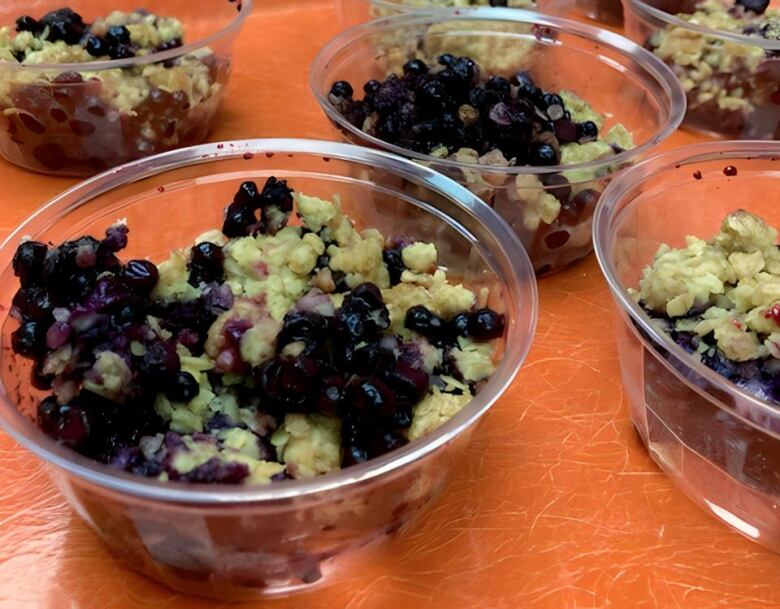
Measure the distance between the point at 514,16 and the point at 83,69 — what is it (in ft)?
2.74

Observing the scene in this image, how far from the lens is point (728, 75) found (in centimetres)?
163

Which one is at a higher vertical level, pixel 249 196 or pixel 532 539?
pixel 249 196

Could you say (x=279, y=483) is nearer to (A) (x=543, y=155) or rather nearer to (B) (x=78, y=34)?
(A) (x=543, y=155)

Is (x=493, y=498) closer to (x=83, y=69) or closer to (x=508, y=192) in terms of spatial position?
(x=508, y=192)

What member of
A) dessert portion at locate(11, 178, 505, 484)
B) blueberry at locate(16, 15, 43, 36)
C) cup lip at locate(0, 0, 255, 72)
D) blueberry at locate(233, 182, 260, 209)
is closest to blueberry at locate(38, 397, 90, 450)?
dessert portion at locate(11, 178, 505, 484)

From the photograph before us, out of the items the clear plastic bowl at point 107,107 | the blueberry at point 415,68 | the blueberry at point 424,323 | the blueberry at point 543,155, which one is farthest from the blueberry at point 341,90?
the blueberry at point 424,323

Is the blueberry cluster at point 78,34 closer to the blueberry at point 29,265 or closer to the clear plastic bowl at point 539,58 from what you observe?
the clear plastic bowl at point 539,58

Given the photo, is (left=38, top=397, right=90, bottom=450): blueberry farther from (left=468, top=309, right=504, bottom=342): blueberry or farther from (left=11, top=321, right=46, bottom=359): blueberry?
(left=468, top=309, right=504, bottom=342): blueberry

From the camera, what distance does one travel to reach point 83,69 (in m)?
1.31

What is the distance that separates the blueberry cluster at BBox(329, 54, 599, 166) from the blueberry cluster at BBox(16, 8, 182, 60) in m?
0.45

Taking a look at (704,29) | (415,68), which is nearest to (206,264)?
(415,68)

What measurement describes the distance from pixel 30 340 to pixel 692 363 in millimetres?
721

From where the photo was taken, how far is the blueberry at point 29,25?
5.02 ft

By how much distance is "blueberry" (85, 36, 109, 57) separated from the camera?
149cm
